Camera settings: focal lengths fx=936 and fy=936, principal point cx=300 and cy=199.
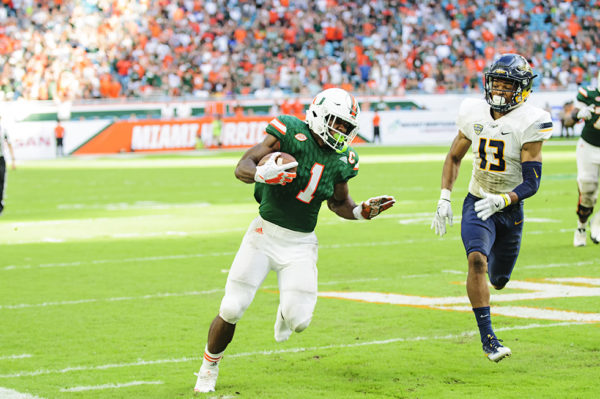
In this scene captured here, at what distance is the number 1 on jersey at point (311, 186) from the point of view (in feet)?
17.6

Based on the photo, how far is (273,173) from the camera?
4.81m

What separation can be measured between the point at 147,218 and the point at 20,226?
1.84 meters

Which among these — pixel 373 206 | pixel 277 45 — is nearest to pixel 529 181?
pixel 373 206

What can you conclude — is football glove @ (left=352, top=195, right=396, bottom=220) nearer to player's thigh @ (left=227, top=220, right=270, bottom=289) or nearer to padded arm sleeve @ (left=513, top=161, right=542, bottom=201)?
player's thigh @ (left=227, top=220, right=270, bottom=289)

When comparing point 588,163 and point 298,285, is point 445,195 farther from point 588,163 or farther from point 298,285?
point 588,163

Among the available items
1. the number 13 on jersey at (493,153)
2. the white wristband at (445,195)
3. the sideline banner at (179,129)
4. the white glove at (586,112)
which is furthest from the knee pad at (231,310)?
the sideline banner at (179,129)

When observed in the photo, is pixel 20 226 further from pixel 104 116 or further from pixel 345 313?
pixel 104 116

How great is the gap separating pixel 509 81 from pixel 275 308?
280 cm

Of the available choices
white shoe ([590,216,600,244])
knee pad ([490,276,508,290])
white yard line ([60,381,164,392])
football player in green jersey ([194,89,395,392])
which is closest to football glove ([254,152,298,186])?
football player in green jersey ([194,89,395,392])

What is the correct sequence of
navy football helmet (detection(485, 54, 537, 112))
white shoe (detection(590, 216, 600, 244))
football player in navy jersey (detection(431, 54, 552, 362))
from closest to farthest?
1. football player in navy jersey (detection(431, 54, 552, 362))
2. navy football helmet (detection(485, 54, 537, 112))
3. white shoe (detection(590, 216, 600, 244))

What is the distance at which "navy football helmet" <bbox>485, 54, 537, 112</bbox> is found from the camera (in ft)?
19.7

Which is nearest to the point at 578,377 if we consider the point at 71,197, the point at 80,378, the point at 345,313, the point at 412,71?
the point at 345,313

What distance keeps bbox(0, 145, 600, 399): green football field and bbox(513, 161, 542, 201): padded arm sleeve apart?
1.01m

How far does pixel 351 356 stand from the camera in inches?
234
